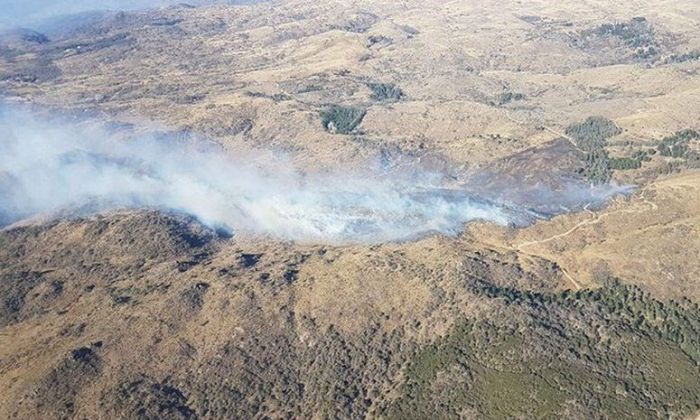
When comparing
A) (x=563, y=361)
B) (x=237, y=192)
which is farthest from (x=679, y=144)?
(x=237, y=192)

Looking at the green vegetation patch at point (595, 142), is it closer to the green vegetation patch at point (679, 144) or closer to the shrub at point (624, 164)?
the shrub at point (624, 164)

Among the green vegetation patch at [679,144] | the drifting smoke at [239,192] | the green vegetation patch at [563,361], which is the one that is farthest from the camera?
the green vegetation patch at [679,144]

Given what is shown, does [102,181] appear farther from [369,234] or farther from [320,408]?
[320,408]

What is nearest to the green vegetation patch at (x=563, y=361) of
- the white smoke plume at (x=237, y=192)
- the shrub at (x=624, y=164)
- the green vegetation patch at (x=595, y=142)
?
the white smoke plume at (x=237, y=192)

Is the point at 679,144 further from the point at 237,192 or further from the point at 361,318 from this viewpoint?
the point at 361,318

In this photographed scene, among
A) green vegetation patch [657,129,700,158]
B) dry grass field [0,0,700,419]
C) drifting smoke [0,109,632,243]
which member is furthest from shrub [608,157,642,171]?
drifting smoke [0,109,632,243]
